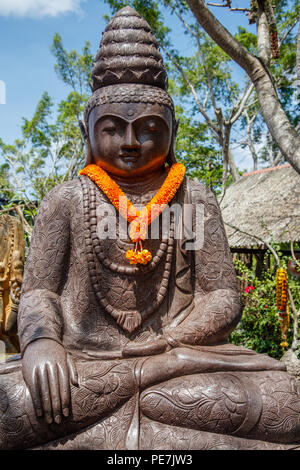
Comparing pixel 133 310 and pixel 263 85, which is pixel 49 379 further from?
pixel 263 85

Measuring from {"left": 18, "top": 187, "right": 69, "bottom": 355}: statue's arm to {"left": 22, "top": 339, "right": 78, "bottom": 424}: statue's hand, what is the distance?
0.70ft

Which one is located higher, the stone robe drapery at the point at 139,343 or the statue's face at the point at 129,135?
the statue's face at the point at 129,135

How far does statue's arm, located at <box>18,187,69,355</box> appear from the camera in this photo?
276cm

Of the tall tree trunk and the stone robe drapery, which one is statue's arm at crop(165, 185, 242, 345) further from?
the tall tree trunk

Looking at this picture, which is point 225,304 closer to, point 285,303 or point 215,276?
point 215,276

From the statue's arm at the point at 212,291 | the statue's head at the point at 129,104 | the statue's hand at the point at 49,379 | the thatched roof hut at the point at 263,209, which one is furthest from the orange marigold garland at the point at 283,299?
the statue's hand at the point at 49,379

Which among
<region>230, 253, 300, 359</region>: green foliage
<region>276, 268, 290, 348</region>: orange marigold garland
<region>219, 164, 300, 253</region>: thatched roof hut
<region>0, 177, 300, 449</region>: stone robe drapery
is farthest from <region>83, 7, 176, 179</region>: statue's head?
<region>219, 164, 300, 253</region>: thatched roof hut

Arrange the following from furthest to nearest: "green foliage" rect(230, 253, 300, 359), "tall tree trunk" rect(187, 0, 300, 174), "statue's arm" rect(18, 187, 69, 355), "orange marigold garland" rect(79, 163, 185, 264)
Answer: "green foliage" rect(230, 253, 300, 359), "tall tree trunk" rect(187, 0, 300, 174), "orange marigold garland" rect(79, 163, 185, 264), "statue's arm" rect(18, 187, 69, 355)

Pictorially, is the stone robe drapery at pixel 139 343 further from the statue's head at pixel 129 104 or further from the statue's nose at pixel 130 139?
the statue's nose at pixel 130 139

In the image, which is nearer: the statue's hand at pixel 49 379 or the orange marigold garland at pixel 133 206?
the statue's hand at pixel 49 379

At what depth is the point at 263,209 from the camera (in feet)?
32.2

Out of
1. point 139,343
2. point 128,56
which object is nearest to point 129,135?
point 128,56

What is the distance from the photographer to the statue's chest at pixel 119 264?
9.61 ft

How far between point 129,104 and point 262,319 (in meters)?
5.31
